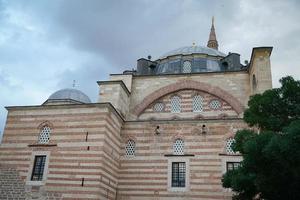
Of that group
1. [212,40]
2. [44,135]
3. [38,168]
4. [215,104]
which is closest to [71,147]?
[44,135]

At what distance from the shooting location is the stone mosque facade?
15.5 metres

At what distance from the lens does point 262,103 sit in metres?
11.8

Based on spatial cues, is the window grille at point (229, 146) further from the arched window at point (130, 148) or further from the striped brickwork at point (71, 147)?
the striped brickwork at point (71, 147)

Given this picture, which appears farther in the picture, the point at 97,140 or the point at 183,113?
the point at 183,113

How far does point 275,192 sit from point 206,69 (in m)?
12.3

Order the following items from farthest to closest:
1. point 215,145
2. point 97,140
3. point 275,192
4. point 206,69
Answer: point 206,69
point 215,145
point 97,140
point 275,192

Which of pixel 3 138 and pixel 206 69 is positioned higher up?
pixel 206 69

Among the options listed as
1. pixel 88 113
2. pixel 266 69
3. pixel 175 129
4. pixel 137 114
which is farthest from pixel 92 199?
pixel 266 69

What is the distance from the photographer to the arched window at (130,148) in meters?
17.7

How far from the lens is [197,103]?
19969mm

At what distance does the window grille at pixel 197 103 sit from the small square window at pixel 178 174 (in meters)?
3.87

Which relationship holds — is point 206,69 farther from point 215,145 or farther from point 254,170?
point 254,170

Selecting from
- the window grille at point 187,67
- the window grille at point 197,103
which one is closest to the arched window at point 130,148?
the window grille at point 197,103

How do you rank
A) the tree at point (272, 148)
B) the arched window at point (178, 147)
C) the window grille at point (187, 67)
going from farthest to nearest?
the window grille at point (187, 67) → the arched window at point (178, 147) → the tree at point (272, 148)
